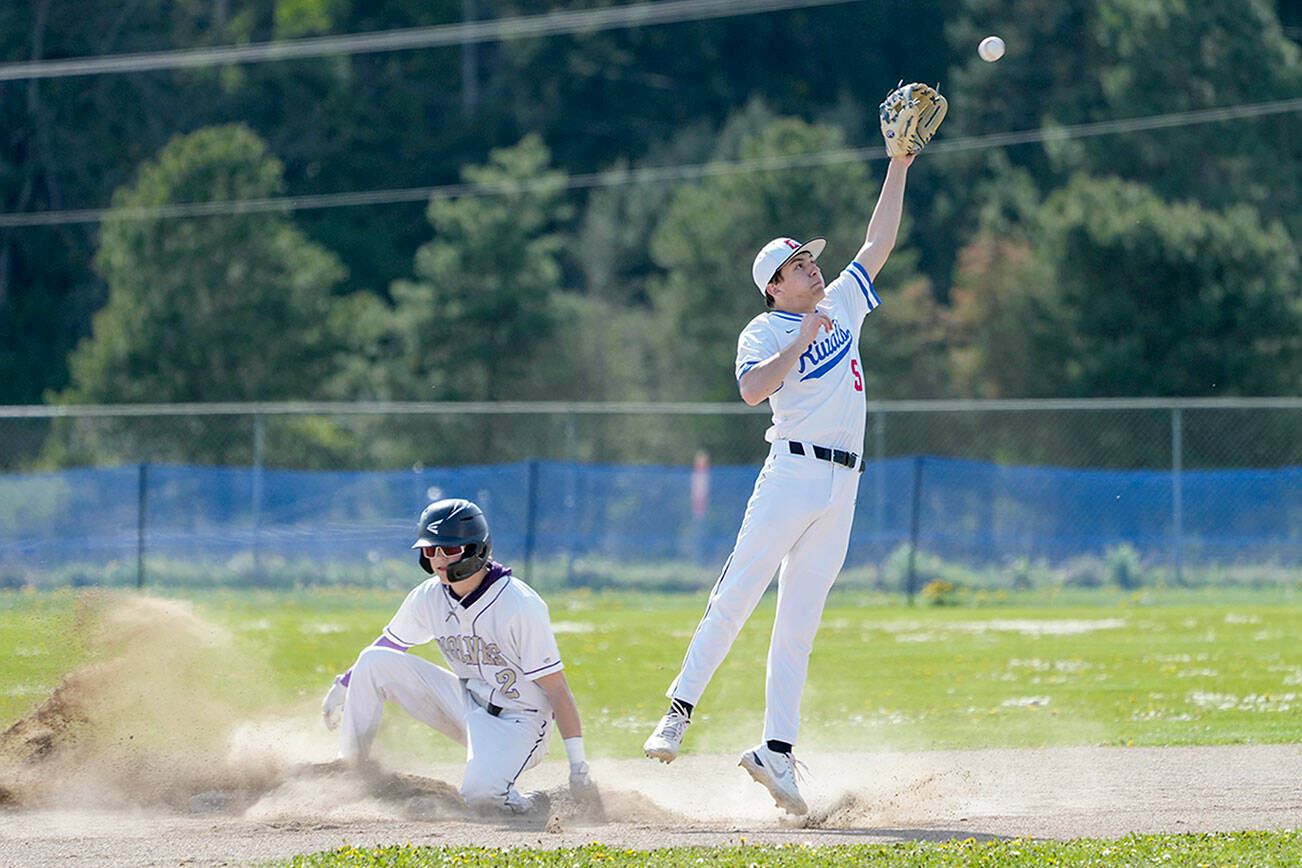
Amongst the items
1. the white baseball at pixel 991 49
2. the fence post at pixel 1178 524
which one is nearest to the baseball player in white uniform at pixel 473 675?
the white baseball at pixel 991 49

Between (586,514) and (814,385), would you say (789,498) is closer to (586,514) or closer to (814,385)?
(814,385)

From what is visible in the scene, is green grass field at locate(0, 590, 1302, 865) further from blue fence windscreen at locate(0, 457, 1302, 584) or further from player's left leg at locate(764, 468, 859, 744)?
player's left leg at locate(764, 468, 859, 744)

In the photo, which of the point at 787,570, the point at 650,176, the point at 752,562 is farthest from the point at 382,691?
the point at 650,176

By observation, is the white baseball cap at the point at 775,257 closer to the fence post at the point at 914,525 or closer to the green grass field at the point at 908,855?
the green grass field at the point at 908,855

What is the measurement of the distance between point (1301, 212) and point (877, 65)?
1883 cm

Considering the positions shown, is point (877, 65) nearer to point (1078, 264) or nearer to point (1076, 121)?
point (1076, 121)

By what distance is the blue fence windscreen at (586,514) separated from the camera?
2012 centimetres

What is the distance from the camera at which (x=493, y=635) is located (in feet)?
22.7

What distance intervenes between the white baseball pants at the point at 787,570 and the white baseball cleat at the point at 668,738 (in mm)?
108

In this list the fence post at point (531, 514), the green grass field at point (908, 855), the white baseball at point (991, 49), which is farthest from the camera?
the fence post at point (531, 514)

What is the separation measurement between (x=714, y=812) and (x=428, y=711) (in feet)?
4.38

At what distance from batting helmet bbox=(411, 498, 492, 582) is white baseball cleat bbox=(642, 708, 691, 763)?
3.30ft

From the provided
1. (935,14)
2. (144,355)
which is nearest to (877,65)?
(935,14)

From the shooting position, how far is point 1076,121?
47.6m
